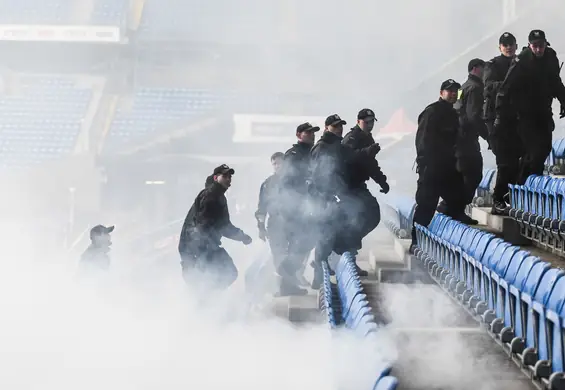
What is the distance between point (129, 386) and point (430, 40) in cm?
1841

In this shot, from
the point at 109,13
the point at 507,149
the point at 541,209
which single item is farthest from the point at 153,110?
the point at 541,209

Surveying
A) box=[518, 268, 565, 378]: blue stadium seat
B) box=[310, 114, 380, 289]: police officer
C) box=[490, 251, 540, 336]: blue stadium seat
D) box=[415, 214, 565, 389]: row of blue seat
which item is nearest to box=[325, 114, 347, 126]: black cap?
box=[310, 114, 380, 289]: police officer

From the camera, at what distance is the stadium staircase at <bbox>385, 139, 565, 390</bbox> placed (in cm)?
257

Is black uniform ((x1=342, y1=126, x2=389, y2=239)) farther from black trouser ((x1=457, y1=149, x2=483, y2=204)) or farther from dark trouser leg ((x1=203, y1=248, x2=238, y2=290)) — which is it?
dark trouser leg ((x1=203, y1=248, x2=238, y2=290))

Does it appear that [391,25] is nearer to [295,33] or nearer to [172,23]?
[295,33]

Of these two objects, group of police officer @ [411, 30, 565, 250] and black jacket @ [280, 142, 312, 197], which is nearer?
group of police officer @ [411, 30, 565, 250]

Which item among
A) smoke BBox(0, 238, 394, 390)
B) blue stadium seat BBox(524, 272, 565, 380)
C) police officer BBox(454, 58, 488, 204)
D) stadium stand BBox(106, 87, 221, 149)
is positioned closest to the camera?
blue stadium seat BBox(524, 272, 565, 380)

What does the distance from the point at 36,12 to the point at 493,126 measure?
22.5 metres

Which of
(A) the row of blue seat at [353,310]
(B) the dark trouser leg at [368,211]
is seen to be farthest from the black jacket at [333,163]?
(A) the row of blue seat at [353,310]

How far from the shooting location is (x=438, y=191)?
5.19m

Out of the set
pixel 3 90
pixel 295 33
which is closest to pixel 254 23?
pixel 295 33

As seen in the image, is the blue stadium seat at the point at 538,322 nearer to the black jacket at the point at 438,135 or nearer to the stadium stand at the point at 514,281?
the stadium stand at the point at 514,281

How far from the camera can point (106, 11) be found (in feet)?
83.1

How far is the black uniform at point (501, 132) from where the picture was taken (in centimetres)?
499
